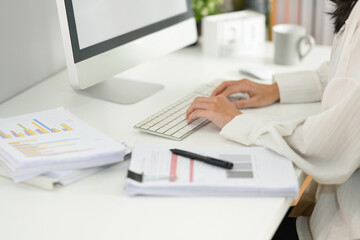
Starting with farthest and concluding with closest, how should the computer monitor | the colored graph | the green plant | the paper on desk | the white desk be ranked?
the green plant
the computer monitor
the colored graph
the paper on desk
the white desk

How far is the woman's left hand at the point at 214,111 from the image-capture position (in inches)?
45.3

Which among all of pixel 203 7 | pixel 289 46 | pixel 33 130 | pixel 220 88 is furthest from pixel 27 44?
pixel 289 46

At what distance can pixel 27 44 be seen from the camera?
1419mm

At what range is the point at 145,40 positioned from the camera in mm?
1403

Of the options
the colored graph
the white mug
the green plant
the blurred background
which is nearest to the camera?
the colored graph

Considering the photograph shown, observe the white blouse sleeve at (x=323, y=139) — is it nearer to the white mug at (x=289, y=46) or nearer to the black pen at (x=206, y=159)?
the black pen at (x=206, y=159)

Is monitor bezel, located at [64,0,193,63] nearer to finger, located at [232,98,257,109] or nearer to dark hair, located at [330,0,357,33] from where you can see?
finger, located at [232,98,257,109]

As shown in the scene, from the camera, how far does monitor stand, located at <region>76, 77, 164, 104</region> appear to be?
4.53 feet

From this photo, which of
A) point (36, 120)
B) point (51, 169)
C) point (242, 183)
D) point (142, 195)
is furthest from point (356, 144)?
point (36, 120)

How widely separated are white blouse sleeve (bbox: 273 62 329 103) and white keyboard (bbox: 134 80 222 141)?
240mm

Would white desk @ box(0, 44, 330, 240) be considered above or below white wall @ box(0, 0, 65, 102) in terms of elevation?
below

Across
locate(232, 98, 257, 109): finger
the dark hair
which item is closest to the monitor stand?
locate(232, 98, 257, 109): finger

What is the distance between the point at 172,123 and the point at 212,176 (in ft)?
0.93

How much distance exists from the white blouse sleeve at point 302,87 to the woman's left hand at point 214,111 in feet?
0.69
